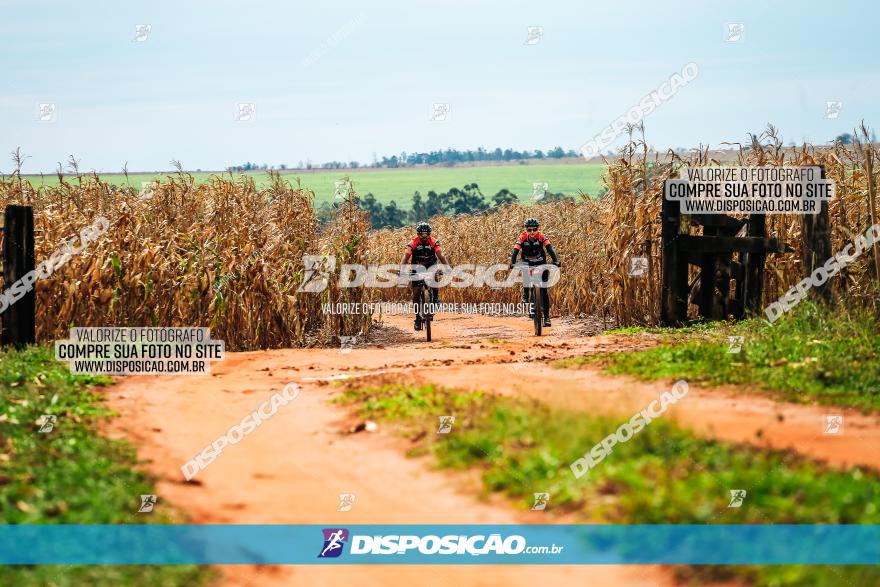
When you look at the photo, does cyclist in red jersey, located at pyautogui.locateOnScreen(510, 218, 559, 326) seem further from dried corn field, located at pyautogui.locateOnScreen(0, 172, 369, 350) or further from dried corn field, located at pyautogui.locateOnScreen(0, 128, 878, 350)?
dried corn field, located at pyautogui.locateOnScreen(0, 172, 369, 350)

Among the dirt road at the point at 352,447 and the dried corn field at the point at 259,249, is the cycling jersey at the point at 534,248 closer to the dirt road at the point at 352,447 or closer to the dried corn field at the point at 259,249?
the dried corn field at the point at 259,249

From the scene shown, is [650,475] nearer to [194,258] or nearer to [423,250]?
[194,258]

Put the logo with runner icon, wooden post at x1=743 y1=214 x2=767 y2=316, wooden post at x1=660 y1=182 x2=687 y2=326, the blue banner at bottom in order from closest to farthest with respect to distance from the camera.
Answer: the blue banner at bottom → the logo with runner icon → wooden post at x1=743 y1=214 x2=767 y2=316 → wooden post at x1=660 y1=182 x2=687 y2=326

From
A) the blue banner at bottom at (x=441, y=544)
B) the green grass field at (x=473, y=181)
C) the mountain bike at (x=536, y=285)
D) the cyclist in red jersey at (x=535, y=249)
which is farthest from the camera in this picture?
the green grass field at (x=473, y=181)

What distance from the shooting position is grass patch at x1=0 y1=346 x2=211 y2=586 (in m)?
5.57

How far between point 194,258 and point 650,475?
11.2 meters

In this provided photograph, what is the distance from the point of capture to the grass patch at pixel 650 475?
5781 mm

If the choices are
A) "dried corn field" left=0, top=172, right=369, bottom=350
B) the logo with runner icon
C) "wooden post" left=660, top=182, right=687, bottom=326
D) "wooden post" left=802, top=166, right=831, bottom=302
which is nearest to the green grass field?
"dried corn field" left=0, top=172, right=369, bottom=350

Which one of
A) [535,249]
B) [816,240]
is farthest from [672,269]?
[535,249]

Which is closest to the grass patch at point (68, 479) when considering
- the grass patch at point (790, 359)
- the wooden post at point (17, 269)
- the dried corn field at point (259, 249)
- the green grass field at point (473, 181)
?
the wooden post at point (17, 269)

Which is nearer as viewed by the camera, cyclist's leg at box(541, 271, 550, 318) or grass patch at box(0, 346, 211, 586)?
grass patch at box(0, 346, 211, 586)

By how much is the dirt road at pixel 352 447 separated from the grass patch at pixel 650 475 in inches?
10.9

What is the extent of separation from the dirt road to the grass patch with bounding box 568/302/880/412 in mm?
477

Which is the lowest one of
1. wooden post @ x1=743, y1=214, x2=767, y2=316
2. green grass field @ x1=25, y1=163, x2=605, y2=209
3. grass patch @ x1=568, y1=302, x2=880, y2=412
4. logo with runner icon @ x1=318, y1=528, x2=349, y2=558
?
logo with runner icon @ x1=318, y1=528, x2=349, y2=558
